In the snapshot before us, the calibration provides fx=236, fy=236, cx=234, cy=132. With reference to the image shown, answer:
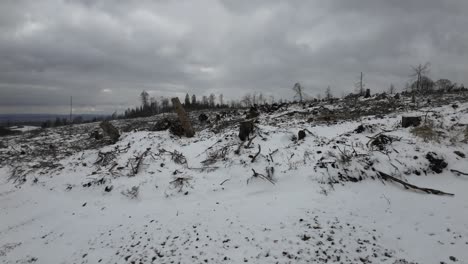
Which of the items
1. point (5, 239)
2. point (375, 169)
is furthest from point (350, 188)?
point (5, 239)

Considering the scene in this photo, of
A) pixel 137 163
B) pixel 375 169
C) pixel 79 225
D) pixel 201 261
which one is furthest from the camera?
pixel 137 163

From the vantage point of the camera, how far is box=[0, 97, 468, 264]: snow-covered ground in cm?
462

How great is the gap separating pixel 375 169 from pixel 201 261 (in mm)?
5676

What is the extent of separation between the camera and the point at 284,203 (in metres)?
6.27

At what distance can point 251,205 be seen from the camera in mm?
6379

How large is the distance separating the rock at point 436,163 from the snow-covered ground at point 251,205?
0.11 m

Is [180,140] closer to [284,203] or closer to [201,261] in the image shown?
[284,203]

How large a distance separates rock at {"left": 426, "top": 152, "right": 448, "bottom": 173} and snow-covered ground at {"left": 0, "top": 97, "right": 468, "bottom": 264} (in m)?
0.11

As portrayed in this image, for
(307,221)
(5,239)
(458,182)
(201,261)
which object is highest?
(458,182)

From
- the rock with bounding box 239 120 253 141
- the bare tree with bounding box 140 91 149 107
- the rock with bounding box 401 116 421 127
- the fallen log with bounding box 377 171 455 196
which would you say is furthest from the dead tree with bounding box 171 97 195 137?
the bare tree with bounding box 140 91 149 107

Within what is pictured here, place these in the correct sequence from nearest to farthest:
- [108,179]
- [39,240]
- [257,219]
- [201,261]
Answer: [201,261] < [257,219] < [39,240] < [108,179]

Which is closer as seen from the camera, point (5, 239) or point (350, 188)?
point (5, 239)

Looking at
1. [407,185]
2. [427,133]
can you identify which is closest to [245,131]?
[407,185]

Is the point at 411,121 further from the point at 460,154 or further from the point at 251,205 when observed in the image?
the point at 251,205
